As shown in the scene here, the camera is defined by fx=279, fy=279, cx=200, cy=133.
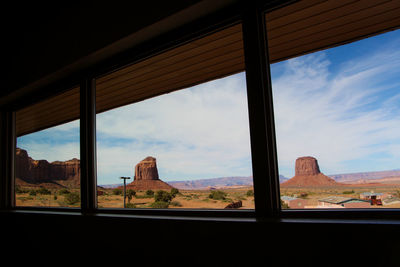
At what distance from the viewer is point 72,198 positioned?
108 inches

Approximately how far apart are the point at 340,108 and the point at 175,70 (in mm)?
1273

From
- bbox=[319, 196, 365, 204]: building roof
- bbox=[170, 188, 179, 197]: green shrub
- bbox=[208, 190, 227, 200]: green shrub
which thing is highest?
bbox=[170, 188, 179, 197]: green shrub

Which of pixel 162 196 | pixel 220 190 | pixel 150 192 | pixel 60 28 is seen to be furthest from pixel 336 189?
pixel 60 28

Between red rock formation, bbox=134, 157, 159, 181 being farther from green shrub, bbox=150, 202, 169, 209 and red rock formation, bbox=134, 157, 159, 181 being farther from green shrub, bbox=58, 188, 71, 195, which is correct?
green shrub, bbox=58, 188, 71, 195

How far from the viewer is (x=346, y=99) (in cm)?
147

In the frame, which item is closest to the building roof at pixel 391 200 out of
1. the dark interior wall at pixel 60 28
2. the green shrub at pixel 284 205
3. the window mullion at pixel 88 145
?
the green shrub at pixel 284 205

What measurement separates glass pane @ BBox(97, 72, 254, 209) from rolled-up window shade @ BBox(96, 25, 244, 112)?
4.0 inches

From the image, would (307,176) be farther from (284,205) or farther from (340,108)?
(340,108)

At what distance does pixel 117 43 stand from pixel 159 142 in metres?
0.84

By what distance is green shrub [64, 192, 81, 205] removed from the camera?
268 centimetres

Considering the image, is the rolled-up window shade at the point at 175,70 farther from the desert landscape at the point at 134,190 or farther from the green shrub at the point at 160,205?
the green shrub at the point at 160,205

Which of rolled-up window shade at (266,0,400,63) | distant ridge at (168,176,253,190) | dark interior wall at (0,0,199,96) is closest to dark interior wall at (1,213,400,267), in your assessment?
distant ridge at (168,176,253,190)

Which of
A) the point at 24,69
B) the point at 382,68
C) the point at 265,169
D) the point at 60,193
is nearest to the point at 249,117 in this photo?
the point at 265,169

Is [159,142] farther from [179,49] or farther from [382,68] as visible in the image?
[382,68]
